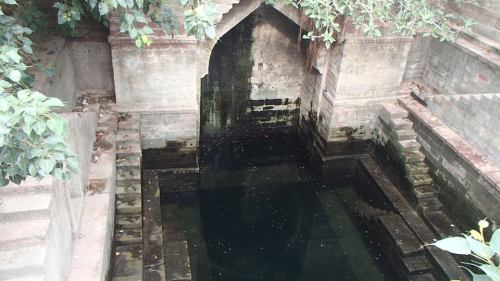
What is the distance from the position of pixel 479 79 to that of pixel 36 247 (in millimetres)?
6669

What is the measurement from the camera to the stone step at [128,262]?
4.86 meters

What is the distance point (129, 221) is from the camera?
559cm

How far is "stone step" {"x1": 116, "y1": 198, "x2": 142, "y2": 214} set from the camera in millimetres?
5715

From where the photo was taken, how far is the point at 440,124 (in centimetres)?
705

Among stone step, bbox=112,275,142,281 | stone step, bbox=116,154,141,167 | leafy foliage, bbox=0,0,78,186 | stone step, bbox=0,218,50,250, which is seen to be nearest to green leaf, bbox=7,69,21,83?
leafy foliage, bbox=0,0,78,186

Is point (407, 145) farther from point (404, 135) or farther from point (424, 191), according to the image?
point (424, 191)

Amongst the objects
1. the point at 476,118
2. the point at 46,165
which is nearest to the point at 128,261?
the point at 46,165

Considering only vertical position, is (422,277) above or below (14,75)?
below

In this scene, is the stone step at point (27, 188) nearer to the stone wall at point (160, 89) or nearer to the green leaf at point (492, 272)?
the green leaf at point (492, 272)

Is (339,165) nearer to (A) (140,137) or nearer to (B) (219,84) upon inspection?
(B) (219,84)

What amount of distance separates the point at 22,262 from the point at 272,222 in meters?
4.52

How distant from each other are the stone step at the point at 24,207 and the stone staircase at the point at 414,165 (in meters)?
5.37

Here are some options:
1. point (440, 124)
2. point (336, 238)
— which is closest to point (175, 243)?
point (336, 238)

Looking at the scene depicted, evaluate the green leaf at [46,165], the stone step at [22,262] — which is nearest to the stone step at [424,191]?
the stone step at [22,262]
